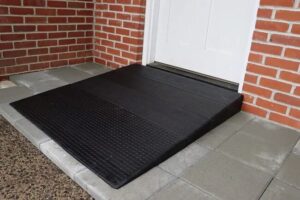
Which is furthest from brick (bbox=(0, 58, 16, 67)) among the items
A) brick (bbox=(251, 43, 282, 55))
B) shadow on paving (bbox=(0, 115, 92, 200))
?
brick (bbox=(251, 43, 282, 55))

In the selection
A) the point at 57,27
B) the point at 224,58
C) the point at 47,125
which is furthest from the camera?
the point at 57,27

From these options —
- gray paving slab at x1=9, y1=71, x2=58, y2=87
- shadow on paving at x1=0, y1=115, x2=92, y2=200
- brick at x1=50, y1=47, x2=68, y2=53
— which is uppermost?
brick at x1=50, y1=47, x2=68, y2=53

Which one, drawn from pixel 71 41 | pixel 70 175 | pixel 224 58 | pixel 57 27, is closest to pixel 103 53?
pixel 71 41

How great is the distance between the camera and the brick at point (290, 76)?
5.68ft

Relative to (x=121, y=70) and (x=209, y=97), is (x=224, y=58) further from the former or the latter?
(x=121, y=70)

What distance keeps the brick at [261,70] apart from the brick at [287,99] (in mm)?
143

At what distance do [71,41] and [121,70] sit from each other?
73 cm

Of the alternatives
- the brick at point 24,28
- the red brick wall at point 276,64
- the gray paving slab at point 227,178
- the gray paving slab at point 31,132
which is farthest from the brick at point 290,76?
the brick at point 24,28

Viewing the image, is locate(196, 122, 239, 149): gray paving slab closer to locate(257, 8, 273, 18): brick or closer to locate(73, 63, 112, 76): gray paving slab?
locate(257, 8, 273, 18): brick

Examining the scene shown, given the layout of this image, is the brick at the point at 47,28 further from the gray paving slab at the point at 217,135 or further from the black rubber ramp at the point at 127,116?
the gray paving slab at the point at 217,135

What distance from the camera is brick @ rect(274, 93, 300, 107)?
177 cm

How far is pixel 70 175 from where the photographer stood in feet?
4.25

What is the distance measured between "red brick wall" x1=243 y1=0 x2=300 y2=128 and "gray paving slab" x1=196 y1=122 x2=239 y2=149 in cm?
33

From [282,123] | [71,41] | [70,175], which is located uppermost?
[71,41]
